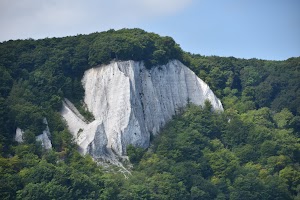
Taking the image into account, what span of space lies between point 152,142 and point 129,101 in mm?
4599

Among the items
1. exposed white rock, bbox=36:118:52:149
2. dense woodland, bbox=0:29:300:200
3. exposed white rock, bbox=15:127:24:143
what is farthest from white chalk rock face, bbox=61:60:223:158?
exposed white rock, bbox=15:127:24:143

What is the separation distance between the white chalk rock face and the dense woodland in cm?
100

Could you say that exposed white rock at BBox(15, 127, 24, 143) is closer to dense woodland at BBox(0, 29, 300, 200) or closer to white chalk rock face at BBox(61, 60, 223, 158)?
dense woodland at BBox(0, 29, 300, 200)

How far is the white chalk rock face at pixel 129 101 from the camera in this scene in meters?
95.0

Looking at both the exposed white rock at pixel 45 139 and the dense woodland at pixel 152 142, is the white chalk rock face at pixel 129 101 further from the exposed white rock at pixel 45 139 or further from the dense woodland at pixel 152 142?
the exposed white rock at pixel 45 139

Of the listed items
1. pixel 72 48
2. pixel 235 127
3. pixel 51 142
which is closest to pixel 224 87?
pixel 235 127

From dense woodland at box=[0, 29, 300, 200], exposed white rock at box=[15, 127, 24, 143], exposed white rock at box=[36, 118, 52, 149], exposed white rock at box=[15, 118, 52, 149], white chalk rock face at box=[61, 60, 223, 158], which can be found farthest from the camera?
white chalk rock face at box=[61, 60, 223, 158]

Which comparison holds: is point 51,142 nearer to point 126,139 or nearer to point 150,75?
point 126,139

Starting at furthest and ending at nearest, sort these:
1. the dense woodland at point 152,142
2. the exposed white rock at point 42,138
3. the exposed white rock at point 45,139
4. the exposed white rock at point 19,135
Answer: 1. the exposed white rock at point 45,139
2. the exposed white rock at point 42,138
3. the exposed white rock at point 19,135
4. the dense woodland at point 152,142

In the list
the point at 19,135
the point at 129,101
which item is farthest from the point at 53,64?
the point at 19,135

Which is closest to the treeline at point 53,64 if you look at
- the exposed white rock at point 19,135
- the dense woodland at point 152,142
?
the dense woodland at point 152,142

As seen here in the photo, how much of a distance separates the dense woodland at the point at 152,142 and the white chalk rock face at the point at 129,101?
1.00 meters

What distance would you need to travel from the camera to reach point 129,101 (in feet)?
322

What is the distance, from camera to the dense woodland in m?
86.2
